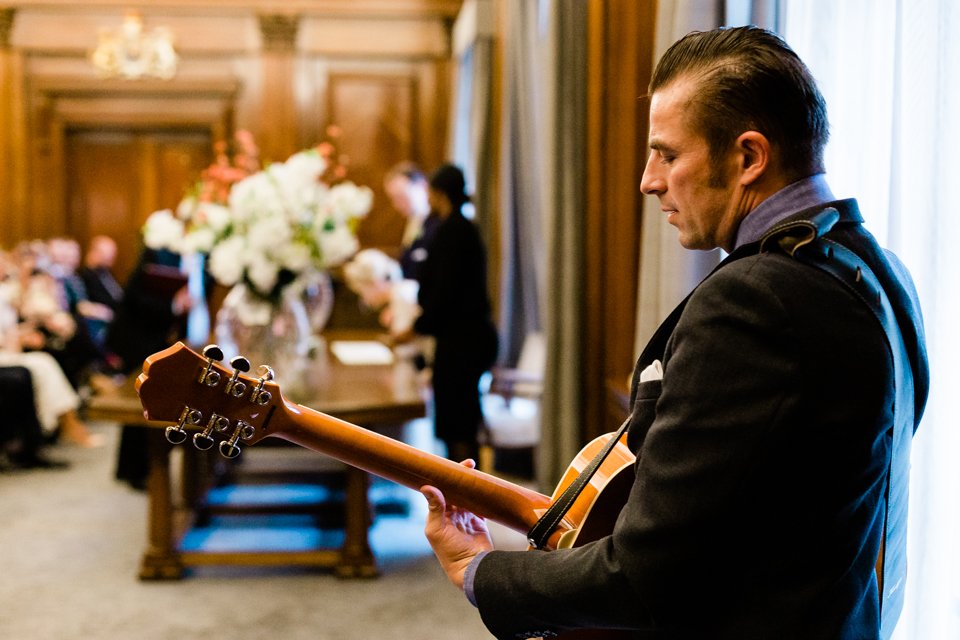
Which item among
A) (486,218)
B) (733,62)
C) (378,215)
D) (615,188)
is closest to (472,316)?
(615,188)

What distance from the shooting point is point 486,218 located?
760cm

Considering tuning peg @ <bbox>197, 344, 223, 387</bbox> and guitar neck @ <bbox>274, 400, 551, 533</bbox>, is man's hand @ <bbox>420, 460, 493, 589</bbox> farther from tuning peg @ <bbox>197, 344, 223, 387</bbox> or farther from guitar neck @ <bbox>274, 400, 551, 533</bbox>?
tuning peg @ <bbox>197, 344, 223, 387</bbox>

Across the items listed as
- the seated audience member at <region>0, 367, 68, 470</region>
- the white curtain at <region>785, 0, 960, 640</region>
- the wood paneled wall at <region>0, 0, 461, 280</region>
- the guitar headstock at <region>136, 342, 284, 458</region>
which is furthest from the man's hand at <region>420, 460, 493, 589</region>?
the wood paneled wall at <region>0, 0, 461, 280</region>

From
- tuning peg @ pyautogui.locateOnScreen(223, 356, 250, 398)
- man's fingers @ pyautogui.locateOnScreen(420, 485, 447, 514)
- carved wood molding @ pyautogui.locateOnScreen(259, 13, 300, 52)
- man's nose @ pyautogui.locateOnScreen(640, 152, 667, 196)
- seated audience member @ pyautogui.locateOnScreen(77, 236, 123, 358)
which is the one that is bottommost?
seated audience member @ pyautogui.locateOnScreen(77, 236, 123, 358)

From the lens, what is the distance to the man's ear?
45.8 inches

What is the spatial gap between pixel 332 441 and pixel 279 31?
9.05 m

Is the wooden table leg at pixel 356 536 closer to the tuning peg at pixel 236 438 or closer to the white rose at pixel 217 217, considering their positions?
the white rose at pixel 217 217

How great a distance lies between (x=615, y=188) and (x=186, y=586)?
2.49 metres

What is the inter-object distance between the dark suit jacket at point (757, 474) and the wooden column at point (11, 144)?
10.1 meters

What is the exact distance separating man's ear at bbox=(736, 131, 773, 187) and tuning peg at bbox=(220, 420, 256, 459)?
0.80 metres

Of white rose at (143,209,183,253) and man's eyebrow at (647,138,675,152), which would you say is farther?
white rose at (143,209,183,253)

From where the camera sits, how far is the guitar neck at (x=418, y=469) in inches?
61.4

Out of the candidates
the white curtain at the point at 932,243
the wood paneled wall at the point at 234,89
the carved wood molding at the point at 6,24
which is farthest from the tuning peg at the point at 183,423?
the carved wood molding at the point at 6,24

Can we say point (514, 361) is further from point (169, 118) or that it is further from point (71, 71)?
point (71, 71)
